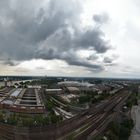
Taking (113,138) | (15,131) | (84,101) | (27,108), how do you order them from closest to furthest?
1. (113,138)
2. (15,131)
3. (27,108)
4. (84,101)

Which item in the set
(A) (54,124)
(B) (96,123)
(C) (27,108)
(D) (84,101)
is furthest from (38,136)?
(D) (84,101)

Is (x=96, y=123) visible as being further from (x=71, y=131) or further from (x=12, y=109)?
(x=12, y=109)

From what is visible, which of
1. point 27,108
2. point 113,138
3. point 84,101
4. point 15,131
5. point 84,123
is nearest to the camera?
point 113,138

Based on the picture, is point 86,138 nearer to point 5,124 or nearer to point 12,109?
point 5,124

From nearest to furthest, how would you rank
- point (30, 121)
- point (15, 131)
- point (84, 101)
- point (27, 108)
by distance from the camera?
point (15, 131)
point (30, 121)
point (27, 108)
point (84, 101)

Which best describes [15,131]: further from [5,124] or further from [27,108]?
[27,108]

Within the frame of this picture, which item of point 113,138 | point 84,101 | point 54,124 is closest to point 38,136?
point 54,124

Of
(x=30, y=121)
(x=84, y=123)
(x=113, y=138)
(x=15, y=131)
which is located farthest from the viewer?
(x=84, y=123)

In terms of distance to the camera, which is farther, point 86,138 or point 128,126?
point 128,126

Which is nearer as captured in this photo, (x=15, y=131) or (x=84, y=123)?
(x=15, y=131)
